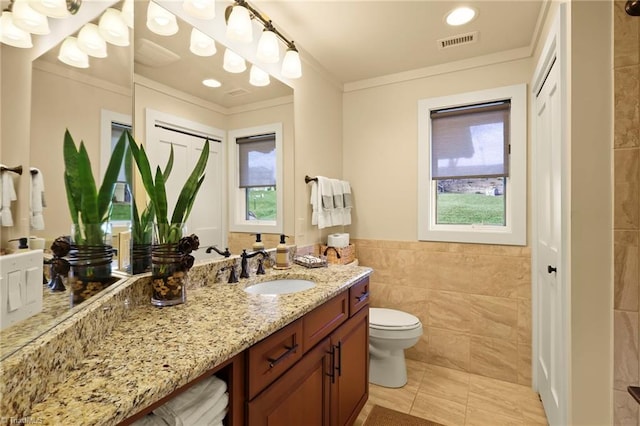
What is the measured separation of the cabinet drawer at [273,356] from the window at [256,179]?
2.65 ft

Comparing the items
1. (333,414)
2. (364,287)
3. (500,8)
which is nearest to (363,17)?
(500,8)

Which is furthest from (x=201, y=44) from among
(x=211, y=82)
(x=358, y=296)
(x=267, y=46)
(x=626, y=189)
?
(x=626, y=189)

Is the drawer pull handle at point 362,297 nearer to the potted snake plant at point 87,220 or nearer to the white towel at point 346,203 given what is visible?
the white towel at point 346,203

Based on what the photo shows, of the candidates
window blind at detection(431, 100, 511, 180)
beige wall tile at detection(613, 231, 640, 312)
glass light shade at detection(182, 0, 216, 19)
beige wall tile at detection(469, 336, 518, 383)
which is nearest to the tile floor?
beige wall tile at detection(469, 336, 518, 383)

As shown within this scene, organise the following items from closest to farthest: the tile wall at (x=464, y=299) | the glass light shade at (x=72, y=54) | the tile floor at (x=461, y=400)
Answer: the glass light shade at (x=72, y=54), the tile floor at (x=461, y=400), the tile wall at (x=464, y=299)

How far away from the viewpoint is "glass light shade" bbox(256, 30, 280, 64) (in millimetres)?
1769

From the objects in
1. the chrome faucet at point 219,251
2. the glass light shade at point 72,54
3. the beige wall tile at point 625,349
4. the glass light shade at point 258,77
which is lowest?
the beige wall tile at point 625,349

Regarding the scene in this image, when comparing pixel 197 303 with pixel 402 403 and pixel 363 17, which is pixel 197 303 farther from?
pixel 363 17

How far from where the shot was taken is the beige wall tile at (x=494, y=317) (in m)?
2.22

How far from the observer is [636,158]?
3.74ft

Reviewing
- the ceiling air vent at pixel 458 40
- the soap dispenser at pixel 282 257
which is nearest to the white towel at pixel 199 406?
the soap dispenser at pixel 282 257

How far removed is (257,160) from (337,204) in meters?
0.81

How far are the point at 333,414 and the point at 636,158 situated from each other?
1580mm

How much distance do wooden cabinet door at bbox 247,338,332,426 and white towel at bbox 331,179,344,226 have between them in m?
1.19
